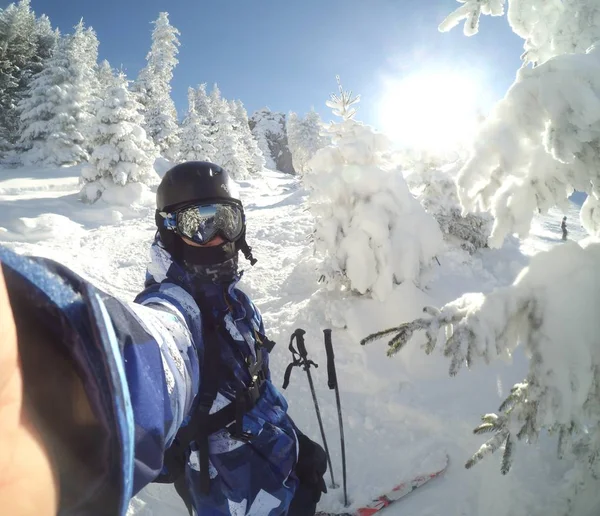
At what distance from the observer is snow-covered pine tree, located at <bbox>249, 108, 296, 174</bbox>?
226 feet

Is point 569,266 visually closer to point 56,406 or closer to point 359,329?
point 56,406

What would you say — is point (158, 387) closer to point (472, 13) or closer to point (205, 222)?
point (205, 222)

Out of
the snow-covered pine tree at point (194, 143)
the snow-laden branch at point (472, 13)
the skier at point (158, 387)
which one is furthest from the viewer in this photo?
the snow-covered pine tree at point (194, 143)

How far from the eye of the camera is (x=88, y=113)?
2670 cm

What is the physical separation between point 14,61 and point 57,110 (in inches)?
262

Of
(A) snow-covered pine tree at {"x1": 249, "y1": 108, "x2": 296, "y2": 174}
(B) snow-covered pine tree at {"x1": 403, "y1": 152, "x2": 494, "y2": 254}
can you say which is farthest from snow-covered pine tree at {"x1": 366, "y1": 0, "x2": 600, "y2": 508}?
(A) snow-covered pine tree at {"x1": 249, "y1": 108, "x2": 296, "y2": 174}

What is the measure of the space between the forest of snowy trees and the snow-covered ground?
5.19 m

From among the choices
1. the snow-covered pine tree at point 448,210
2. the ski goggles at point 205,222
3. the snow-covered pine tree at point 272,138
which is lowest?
the ski goggles at point 205,222

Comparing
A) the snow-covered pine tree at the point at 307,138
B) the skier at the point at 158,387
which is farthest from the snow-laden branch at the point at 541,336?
the snow-covered pine tree at the point at 307,138

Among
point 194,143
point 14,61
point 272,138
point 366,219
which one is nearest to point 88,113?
point 14,61

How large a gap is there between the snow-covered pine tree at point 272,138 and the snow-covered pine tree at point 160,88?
27068mm

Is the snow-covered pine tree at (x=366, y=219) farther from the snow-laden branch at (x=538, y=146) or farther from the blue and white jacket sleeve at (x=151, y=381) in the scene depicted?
the blue and white jacket sleeve at (x=151, y=381)

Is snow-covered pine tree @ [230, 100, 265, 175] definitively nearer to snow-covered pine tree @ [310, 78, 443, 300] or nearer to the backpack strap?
snow-covered pine tree @ [310, 78, 443, 300]

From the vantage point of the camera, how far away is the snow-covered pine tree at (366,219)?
6.88 metres
